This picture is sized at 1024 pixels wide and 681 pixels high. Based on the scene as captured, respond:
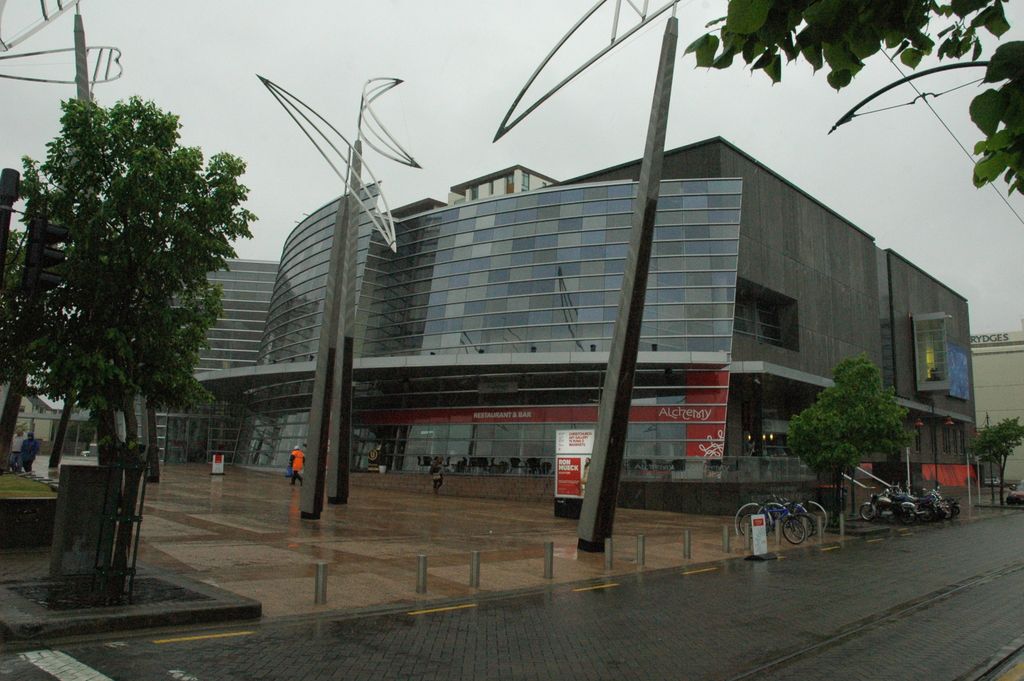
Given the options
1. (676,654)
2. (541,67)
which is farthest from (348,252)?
→ (676,654)

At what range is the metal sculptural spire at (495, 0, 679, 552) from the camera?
639 inches

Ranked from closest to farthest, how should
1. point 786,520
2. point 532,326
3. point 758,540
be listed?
point 758,540
point 786,520
point 532,326

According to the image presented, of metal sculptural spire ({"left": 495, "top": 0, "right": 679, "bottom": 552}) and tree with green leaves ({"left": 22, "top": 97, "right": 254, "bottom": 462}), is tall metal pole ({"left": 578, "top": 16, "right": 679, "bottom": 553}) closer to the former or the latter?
metal sculptural spire ({"left": 495, "top": 0, "right": 679, "bottom": 552})

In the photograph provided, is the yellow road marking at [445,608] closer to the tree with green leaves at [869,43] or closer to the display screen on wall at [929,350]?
the tree with green leaves at [869,43]

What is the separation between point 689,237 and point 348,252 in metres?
22.4

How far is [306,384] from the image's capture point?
1996 inches

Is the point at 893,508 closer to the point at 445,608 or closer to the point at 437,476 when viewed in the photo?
the point at 437,476

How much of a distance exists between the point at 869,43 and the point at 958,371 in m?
77.2

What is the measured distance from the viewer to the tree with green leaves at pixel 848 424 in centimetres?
2592

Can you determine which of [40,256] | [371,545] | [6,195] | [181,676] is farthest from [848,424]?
[6,195]

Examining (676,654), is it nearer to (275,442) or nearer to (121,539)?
(121,539)

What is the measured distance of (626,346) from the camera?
16.5 m

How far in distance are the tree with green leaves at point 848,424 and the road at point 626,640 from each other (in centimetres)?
1277

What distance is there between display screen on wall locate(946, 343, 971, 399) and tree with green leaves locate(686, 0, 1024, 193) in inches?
2716
